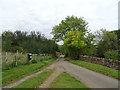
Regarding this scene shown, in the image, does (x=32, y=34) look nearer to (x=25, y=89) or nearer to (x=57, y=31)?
(x=57, y=31)

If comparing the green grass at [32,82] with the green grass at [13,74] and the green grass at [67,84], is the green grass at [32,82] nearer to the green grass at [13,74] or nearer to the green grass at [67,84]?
the green grass at [67,84]

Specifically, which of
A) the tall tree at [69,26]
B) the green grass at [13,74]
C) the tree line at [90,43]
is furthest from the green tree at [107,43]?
the green grass at [13,74]

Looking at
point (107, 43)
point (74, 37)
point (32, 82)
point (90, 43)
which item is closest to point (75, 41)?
point (74, 37)

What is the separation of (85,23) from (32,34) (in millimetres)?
19162

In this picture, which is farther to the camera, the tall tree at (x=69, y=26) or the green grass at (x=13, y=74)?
the tall tree at (x=69, y=26)

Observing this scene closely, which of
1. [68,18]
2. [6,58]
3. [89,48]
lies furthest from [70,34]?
[6,58]

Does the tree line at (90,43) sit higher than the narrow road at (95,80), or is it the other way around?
the tree line at (90,43)

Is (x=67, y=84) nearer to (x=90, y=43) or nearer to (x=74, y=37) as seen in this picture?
(x=74, y=37)

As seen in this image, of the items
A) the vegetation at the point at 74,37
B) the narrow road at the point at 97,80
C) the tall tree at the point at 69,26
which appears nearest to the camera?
the narrow road at the point at 97,80

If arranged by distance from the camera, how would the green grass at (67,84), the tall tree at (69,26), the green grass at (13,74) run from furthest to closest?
the tall tree at (69,26), the green grass at (13,74), the green grass at (67,84)

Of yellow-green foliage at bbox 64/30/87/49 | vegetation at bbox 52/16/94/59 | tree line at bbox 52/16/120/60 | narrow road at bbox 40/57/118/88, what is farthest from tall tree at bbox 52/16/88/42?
narrow road at bbox 40/57/118/88

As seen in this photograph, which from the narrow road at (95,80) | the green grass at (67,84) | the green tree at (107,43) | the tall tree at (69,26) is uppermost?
the tall tree at (69,26)

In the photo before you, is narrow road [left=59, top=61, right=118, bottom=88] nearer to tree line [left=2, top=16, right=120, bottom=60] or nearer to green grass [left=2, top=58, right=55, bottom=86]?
green grass [left=2, top=58, right=55, bottom=86]

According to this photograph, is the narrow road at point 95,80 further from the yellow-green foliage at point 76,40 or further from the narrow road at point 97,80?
the yellow-green foliage at point 76,40
